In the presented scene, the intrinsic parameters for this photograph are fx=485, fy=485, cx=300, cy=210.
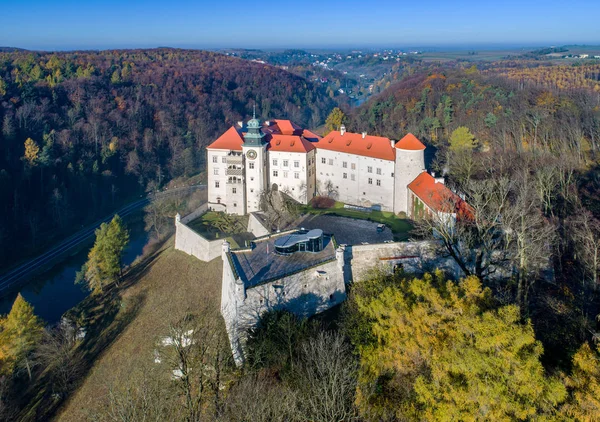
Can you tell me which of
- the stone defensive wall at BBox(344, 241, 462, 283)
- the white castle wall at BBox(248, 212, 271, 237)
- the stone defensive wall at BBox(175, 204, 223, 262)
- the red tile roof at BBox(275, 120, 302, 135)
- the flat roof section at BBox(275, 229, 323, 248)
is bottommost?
the stone defensive wall at BBox(175, 204, 223, 262)

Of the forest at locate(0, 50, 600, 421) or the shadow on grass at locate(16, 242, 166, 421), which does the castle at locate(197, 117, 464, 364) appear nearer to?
the forest at locate(0, 50, 600, 421)

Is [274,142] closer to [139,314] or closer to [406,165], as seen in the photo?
[406,165]

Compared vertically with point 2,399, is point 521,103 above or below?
above

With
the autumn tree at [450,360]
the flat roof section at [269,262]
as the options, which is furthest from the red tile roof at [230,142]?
the autumn tree at [450,360]

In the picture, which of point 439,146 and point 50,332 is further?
point 439,146

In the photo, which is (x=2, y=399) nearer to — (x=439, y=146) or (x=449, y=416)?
→ (x=449, y=416)

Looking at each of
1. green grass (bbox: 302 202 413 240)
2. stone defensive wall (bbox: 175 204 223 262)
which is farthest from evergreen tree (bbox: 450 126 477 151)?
stone defensive wall (bbox: 175 204 223 262)

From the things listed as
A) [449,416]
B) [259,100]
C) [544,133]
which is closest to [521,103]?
[544,133]
